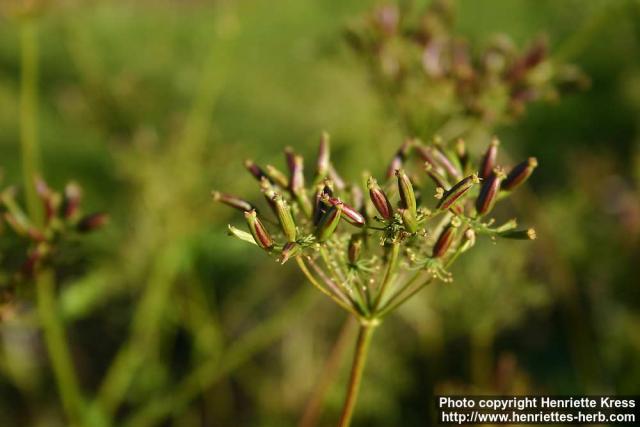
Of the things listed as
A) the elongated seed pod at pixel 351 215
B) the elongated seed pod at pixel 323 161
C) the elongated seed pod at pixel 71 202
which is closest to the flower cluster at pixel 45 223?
the elongated seed pod at pixel 71 202

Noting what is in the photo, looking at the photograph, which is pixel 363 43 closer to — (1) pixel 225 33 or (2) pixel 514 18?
(1) pixel 225 33

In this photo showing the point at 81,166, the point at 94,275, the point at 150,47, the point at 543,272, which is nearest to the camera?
the point at 94,275

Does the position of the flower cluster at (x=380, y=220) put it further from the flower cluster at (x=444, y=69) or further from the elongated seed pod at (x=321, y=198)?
the flower cluster at (x=444, y=69)

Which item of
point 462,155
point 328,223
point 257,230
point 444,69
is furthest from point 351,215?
point 444,69

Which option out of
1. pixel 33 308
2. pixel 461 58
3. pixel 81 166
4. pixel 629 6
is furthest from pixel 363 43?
pixel 81 166

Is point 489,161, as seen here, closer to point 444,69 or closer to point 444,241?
point 444,241

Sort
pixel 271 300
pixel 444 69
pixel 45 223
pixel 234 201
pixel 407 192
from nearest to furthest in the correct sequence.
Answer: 1. pixel 407 192
2. pixel 234 201
3. pixel 45 223
4. pixel 444 69
5. pixel 271 300
